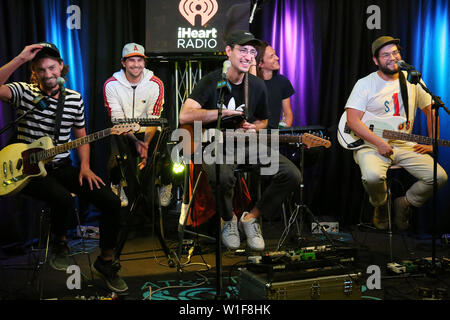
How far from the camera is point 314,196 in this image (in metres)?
6.08

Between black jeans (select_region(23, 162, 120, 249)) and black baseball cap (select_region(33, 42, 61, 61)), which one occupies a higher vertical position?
black baseball cap (select_region(33, 42, 61, 61))

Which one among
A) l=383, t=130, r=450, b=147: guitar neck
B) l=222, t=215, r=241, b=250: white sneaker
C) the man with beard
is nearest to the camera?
l=222, t=215, r=241, b=250: white sneaker

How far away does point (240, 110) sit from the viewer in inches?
158

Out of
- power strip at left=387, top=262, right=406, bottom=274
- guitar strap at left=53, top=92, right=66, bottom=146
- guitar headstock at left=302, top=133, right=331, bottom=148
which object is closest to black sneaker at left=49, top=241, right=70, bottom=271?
guitar strap at left=53, top=92, right=66, bottom=146

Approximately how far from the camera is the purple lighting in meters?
6.01

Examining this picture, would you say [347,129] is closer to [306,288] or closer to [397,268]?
[397,268]

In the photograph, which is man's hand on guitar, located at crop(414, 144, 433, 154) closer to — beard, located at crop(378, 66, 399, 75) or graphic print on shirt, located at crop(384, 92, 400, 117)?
graphic print on shirt, located at crop(384, 92, 400, 117)

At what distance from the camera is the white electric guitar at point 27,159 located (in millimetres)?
3537

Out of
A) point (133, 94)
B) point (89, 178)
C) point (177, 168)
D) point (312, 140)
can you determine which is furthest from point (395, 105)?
point (89, 178)

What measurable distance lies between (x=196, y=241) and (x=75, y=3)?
339 centimetres

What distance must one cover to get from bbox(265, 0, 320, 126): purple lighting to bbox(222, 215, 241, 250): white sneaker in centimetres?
228

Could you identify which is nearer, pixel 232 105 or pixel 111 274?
pixel 111 274

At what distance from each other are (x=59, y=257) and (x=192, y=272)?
1.14 meters

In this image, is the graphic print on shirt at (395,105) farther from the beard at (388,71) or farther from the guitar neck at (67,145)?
the guitar neck at (67,145)
